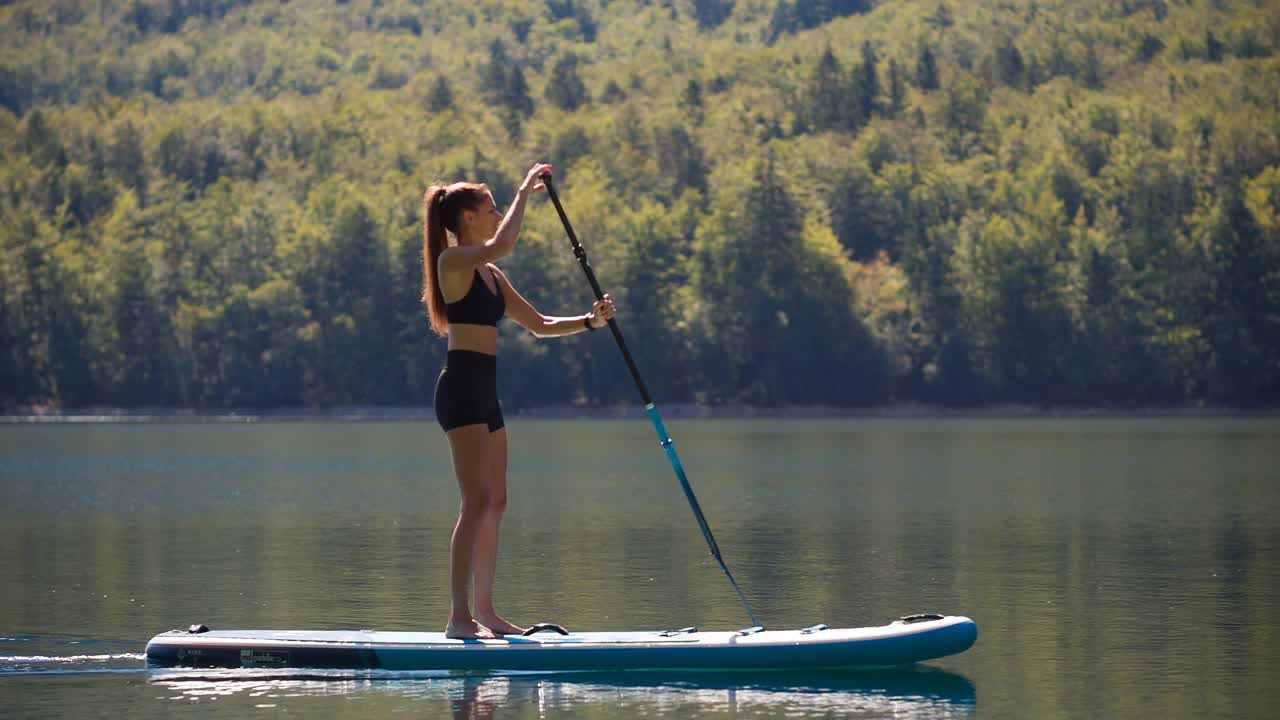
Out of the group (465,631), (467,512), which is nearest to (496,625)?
(465,631)

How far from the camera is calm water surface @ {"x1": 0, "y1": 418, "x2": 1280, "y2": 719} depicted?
45.2 ft

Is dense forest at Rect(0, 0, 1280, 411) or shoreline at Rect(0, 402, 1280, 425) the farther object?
shoreline at Rect(0, 402, 1280, 425)

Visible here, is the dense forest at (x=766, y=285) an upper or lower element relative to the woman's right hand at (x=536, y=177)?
lower

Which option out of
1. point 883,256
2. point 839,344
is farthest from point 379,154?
point 839,344

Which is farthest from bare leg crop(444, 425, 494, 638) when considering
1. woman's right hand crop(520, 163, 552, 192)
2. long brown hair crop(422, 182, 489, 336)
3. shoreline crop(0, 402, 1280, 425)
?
shoreline crop(0, 402, 1280, 425)

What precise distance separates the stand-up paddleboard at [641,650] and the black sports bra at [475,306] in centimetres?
229

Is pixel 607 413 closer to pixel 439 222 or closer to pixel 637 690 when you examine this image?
pixel 439 222

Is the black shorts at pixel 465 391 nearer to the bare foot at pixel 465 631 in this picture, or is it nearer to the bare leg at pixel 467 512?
the bare leg at pixel 467 512

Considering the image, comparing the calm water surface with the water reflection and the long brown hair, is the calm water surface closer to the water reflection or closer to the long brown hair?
the water reflection

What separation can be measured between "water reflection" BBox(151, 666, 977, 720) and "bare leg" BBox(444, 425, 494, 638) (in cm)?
42

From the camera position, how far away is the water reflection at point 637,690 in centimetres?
1318

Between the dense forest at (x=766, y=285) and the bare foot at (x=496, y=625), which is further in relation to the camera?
the dense forest at (x=766, y=285)

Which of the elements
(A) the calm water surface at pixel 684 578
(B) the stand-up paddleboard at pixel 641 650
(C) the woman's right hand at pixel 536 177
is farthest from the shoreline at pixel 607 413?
(C) the woman's right hand at pixel 536 177

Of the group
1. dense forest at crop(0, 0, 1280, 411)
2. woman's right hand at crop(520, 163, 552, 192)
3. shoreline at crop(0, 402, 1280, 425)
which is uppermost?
woman's right hand at crop(520, 163, 552, 192)
